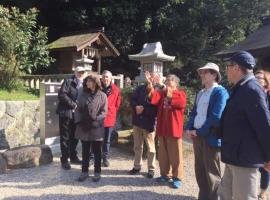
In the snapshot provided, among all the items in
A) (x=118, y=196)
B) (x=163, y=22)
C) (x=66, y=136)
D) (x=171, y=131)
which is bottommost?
(x=118, y=196)

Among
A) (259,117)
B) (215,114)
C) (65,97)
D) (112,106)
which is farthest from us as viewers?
(112,106)

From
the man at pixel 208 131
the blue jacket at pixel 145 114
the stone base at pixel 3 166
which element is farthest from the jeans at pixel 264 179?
the stone base at pixel 3 166

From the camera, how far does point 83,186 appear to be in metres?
5.86

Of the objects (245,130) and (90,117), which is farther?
(90,117)

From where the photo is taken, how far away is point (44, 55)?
13.5 meters

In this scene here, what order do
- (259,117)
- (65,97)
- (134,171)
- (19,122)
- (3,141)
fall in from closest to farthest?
(259,117) → (134,171) → (65,97) → (3,141) → (19,122)

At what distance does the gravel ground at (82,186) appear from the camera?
5.44 m

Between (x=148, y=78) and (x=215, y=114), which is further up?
(x=148, y=78)

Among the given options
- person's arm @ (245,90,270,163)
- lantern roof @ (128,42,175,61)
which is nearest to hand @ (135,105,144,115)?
person's arm @ (245,90,270,163)

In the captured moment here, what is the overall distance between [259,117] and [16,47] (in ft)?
32.6

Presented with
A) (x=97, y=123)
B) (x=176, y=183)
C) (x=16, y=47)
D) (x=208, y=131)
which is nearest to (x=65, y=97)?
(x=97, y=123)

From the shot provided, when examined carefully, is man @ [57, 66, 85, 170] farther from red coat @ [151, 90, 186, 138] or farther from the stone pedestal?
the stone pedestal

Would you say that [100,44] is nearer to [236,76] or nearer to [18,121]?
[18,121]

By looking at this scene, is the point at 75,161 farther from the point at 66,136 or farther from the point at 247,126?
the point at 247,126
